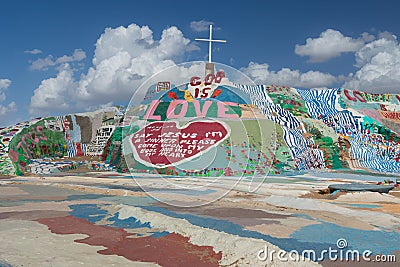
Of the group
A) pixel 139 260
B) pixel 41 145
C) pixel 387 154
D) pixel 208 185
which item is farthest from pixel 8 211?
pixel 387 154

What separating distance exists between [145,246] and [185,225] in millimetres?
1912

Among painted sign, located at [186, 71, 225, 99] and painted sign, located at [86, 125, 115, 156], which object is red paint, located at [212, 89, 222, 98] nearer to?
painted sign, located at [186, 71, 225, 99]

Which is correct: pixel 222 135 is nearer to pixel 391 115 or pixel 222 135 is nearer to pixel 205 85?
pixel 205 85

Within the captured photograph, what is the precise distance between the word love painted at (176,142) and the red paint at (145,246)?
32.2 feet

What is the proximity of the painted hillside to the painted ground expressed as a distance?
252 centimetres

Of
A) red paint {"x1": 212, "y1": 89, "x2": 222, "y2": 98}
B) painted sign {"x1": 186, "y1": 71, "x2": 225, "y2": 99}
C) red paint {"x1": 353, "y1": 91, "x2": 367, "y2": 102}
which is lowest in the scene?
red paint {"x1": 212, "y1": 89, "x2": 222, "y2": 98}

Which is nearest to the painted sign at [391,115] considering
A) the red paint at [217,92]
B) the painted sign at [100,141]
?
the painted sign at [100,141]

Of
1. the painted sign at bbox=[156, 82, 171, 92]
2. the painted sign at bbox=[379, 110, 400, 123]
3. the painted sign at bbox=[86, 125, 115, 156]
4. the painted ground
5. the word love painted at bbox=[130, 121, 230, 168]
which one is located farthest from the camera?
the painted sign at bbox=[379, 110, 400, 123]

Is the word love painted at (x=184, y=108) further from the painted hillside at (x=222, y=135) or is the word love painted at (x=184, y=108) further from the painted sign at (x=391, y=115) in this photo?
the painted sign at (x=391, y=115)

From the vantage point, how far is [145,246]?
31.7ft

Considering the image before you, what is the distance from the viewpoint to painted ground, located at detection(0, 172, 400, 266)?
8.73 metres

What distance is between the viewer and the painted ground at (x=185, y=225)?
873 centimetres

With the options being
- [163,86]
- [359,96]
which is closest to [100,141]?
[359,96]

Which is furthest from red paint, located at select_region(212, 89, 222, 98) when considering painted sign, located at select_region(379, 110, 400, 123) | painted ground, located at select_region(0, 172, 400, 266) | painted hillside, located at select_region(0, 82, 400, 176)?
painted sign, located at select_region(379, 110, 400, 123)
